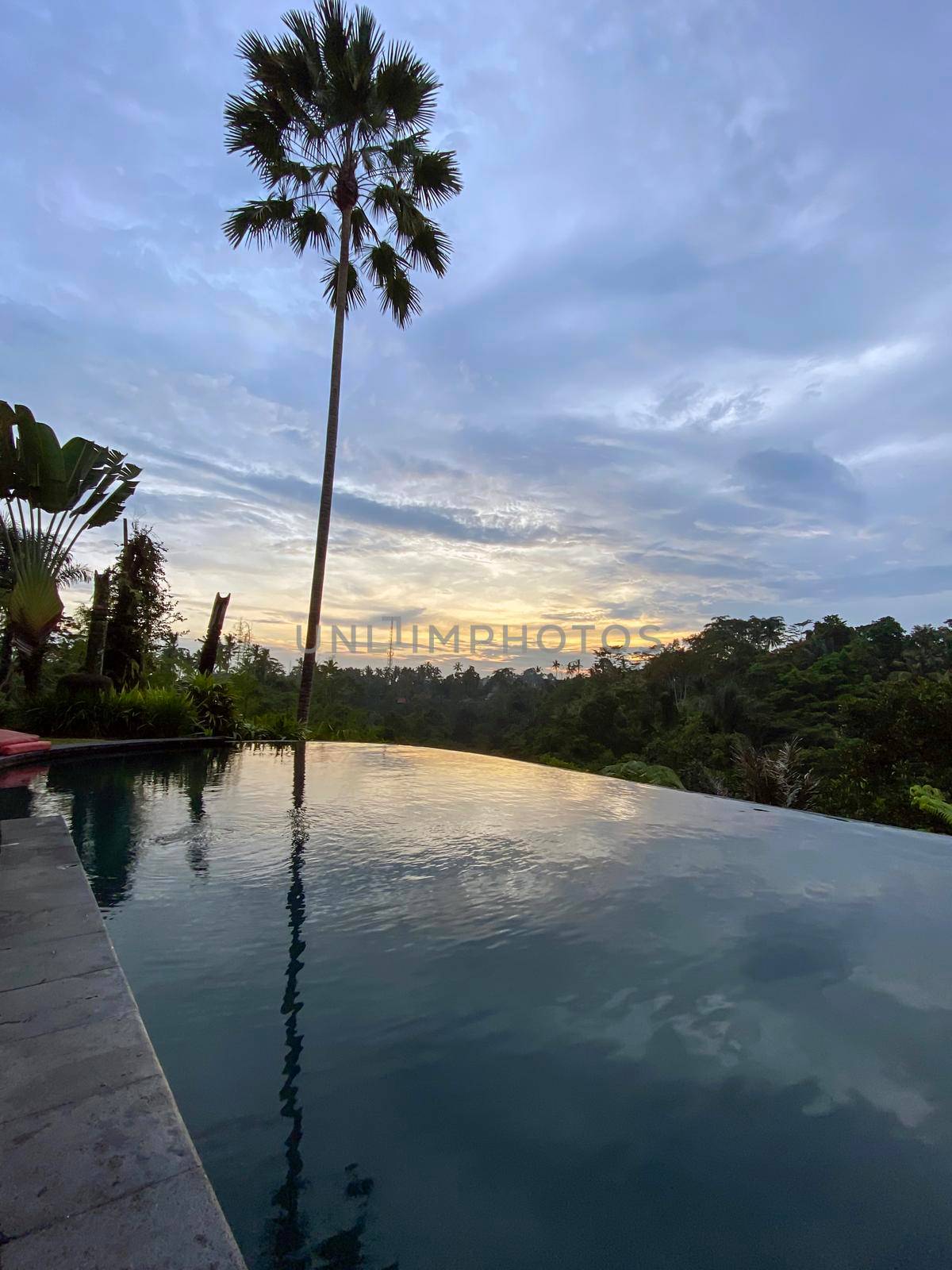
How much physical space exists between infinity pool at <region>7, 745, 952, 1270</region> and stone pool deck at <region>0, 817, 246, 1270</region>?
0.32m

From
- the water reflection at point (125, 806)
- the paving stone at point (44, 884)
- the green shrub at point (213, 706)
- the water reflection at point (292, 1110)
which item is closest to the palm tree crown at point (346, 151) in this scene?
the green shrub at point (213, 706)

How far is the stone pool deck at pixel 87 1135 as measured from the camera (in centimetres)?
103

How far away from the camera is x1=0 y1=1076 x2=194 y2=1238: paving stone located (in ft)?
3.64

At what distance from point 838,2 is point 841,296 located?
12.5ft

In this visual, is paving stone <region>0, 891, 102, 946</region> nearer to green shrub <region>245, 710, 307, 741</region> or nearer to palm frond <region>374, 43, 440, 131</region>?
green shrub <region>245, 710, 307, 741</region>

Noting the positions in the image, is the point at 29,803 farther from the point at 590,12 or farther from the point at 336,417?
the point at 590,12

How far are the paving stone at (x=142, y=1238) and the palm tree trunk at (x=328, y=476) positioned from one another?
9610 millimetres

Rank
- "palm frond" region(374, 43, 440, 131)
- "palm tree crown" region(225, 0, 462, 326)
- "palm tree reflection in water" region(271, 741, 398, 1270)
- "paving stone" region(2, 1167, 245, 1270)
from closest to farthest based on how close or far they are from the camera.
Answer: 1. "paving stone" region(2, 1167, 245, 1270)
2. "palm tree reflection in water" region(271, 741, 398, 1270)
3. "palm tree crown" region(225, 0, 462, 326)
4. "palm frond" region(374, 43, 440, 131)

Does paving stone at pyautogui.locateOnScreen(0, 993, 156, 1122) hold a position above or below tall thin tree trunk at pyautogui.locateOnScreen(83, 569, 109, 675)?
below

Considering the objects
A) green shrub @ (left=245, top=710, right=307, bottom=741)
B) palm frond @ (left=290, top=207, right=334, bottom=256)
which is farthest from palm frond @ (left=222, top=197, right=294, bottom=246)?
green shrub @ (left=245, top=710, right=307, bottom=741)

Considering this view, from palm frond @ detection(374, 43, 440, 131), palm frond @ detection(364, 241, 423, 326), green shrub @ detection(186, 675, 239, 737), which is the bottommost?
green shrub @ detection(186, 675, 239, 737)

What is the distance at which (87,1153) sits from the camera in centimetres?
124

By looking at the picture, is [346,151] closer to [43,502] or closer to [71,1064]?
[43,502]

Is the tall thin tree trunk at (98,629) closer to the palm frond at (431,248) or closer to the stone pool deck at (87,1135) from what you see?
the palm frond at (431,248)
